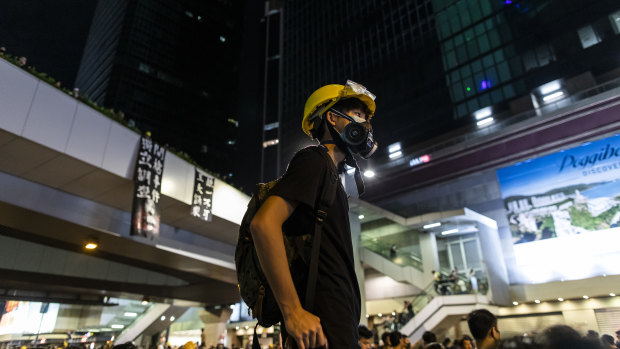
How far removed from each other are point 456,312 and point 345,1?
136 feet

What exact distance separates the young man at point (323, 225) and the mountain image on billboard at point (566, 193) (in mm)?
19993

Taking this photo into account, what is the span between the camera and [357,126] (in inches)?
63.4

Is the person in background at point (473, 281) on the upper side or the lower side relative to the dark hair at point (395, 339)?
upper

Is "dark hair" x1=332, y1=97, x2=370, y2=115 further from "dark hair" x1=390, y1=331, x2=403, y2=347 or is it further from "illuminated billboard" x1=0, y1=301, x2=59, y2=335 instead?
"illuminated billboard" x1=0, y1=301, x2=59, y2=335

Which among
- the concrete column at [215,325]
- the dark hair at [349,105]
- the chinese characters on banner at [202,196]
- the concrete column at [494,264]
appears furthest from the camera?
the concrete column at [215,325]

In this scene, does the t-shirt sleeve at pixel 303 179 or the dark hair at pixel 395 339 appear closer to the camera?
the t-shirt sleeve at pixel 303 179

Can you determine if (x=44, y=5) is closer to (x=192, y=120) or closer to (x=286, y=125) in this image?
(x=286, y=125)

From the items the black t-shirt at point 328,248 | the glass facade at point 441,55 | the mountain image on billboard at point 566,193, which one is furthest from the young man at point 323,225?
the glass facade at point 441,55

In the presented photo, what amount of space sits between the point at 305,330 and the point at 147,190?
9.69 metres

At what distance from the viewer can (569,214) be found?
693 inches

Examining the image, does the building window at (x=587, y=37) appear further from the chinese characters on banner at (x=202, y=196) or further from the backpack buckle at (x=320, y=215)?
the backpack buckle at (x=320, y=215)

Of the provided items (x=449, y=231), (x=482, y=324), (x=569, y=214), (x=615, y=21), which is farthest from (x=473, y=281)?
(x=615, y=21)

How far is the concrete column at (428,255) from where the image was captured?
19.6m

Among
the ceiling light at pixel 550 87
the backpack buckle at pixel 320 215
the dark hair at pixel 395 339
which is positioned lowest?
the dark hair at pixel 395 339
